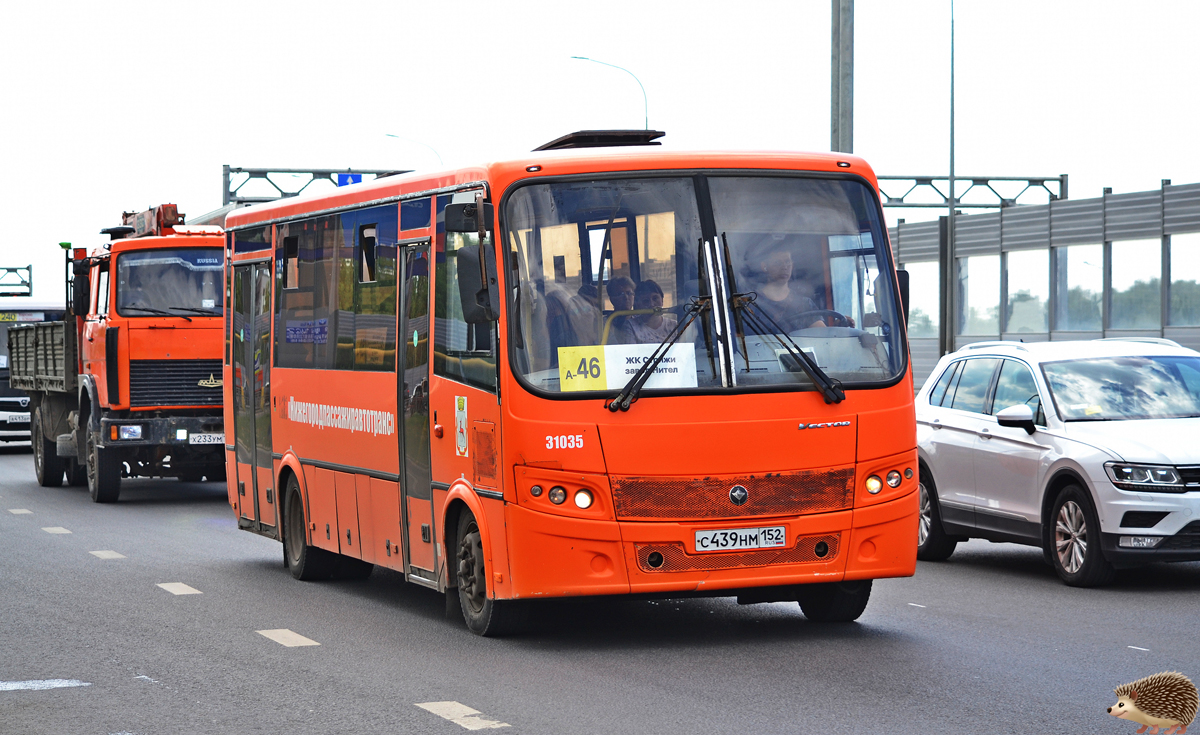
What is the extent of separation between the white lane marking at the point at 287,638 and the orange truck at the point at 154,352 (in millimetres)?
11078

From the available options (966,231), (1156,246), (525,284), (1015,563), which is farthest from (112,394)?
(966,231)

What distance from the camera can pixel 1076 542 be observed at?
12.6 meters

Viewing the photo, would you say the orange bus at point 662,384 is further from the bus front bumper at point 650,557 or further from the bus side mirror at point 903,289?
the bus side mirror at point 903,289

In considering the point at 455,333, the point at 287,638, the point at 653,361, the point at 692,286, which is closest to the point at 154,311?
the point at 287,638

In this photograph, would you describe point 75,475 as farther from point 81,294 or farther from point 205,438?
point 205,438

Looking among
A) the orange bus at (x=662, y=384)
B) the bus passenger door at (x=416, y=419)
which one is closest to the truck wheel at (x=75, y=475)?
the bus passenger door at (x=416, y=419)

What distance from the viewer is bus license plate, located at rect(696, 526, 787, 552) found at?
9.35 metres

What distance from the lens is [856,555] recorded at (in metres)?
9.63

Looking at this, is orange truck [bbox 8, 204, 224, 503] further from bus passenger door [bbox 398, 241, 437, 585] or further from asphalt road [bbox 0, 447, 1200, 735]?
bus passenger door [bbox 398, 241, 437, 585]

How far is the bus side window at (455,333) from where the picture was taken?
966cm

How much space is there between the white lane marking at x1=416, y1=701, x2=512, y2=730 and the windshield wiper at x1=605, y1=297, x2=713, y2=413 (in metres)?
1.97

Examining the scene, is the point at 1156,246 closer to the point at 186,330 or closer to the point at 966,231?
the point at 966,231

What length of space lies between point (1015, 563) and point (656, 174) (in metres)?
6.34

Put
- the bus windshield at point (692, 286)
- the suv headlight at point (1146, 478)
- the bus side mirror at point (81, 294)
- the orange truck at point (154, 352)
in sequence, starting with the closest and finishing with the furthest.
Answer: the bus windshield at point (692, 286) → the suv headlight at point (1146, 478) → the orange truck at point (154, 352) → the bus side mirror at point (81, 294)
